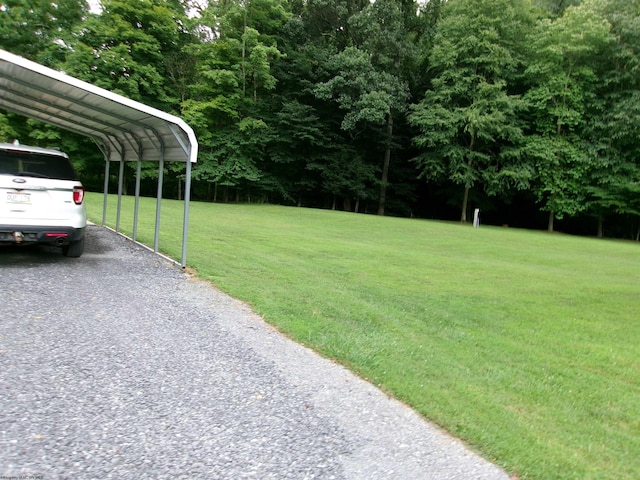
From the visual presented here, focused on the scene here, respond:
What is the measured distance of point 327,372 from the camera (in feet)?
13.6

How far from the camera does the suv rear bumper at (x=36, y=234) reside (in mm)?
6473

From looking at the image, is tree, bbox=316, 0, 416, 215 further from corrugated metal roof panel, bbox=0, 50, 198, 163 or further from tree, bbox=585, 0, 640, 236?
corrugated metal roof panel, bbox=0, 50, 198, 163

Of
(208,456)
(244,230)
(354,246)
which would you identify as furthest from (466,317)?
(244,230)

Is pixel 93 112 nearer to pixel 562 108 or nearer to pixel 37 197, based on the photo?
pixel 37 197

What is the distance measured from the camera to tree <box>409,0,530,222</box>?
107 ft

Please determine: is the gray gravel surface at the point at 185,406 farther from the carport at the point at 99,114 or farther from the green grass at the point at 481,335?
the carport at the point at 99,114

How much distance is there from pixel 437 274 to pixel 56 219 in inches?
285

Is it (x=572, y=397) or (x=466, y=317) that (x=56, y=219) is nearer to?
(x=466, y=317)

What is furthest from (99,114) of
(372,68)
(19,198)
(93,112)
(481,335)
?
(372,68)

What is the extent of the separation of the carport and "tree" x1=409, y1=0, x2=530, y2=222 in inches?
1048

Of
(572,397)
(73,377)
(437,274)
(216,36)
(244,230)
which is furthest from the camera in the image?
(216,36)

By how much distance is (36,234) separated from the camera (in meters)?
6.68

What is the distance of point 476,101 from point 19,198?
31.6 m

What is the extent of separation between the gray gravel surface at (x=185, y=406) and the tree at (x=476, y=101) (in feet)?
99.9
